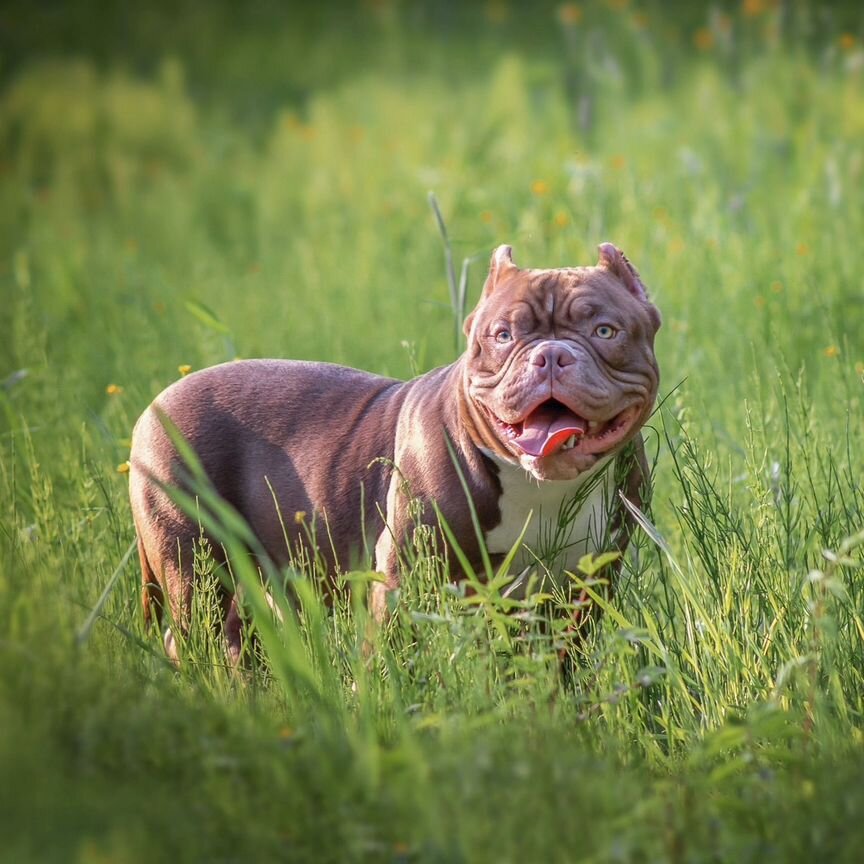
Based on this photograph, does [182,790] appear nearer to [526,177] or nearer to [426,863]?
[426,863]

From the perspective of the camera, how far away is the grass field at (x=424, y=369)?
243 cm

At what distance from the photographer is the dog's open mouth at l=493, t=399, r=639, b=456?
340cm

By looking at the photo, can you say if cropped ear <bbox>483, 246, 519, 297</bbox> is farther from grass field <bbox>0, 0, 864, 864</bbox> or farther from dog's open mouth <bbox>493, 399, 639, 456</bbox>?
grass field <bbox>0, 0, 864, 864</bbox>

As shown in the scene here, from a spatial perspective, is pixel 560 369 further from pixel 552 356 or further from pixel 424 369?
pixel 424 369

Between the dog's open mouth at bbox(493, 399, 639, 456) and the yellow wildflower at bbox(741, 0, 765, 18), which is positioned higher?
the yellow wildflower at bbox(741, 0, 765, 18)

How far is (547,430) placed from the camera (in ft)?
11.3

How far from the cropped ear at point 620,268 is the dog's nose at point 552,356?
0.46m

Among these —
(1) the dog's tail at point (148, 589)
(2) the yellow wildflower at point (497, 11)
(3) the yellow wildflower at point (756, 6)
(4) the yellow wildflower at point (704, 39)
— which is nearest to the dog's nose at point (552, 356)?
(1) the dog's tail at point (148, 589)

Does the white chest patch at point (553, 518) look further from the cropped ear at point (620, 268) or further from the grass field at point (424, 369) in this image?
the cropped ear at point (620, 268)

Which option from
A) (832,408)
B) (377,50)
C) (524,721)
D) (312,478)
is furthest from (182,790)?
(377,50)

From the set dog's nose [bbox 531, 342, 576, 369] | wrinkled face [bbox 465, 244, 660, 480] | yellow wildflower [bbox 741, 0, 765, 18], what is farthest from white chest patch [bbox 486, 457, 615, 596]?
yellow wildflower [bbox 741, 0, 765, 18]

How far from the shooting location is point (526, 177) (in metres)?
8.36

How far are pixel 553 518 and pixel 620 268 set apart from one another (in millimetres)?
731

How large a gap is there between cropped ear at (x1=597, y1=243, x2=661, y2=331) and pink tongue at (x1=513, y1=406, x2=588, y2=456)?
1.47ft
